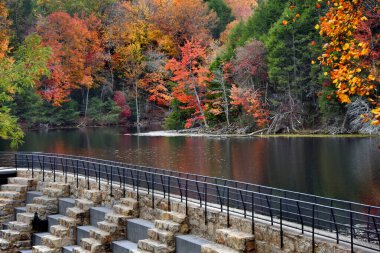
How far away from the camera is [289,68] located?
6500 cm

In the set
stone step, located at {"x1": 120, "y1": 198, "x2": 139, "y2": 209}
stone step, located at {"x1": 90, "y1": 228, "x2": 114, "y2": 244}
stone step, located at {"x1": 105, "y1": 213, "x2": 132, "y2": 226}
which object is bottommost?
stone step, located at {"x1": 90, "y1": 228, "x2": 114, "y2": 244}

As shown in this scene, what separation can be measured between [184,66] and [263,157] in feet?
110

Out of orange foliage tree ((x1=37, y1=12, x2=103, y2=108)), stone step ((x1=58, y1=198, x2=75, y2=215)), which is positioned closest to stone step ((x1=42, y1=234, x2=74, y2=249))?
stone step ((x1=58, y1=198, x2=75, y2=215))

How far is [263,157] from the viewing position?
4512 cm

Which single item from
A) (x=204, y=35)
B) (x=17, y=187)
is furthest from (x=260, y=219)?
(x=204, y=35)

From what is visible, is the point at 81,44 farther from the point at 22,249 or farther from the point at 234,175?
the point at 22,249

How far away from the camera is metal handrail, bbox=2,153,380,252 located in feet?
50.9

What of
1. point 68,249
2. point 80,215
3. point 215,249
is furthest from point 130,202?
point 215,249

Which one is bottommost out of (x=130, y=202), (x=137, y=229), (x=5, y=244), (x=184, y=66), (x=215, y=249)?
(x=5, y=244)

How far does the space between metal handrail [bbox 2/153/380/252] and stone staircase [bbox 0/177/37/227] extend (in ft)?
3.15

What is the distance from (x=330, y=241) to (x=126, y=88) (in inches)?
3395

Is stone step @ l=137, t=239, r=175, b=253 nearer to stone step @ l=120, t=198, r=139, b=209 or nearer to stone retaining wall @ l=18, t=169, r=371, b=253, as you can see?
stone retaining wall @ l=18, t=169, r=371, b=253

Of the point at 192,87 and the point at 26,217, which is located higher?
the point at 192,87

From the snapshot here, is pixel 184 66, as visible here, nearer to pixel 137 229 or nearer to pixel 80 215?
pixel 80 215
